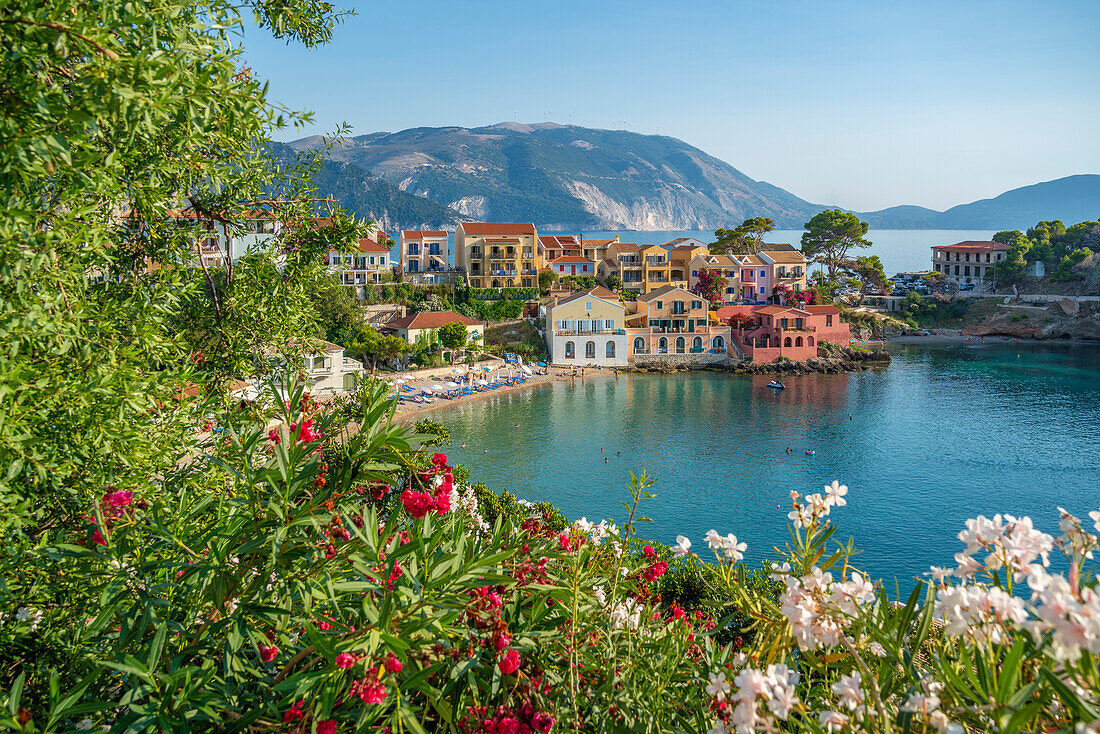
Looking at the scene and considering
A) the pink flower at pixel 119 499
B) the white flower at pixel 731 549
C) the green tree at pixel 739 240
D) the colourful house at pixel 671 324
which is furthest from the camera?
the green tree at pixel 739 240

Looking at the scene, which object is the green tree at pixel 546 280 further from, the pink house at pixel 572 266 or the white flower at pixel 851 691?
the white flower at pixel 851 691

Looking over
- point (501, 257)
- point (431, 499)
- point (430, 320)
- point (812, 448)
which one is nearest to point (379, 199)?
point (501, 257)

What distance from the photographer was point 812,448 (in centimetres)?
2625

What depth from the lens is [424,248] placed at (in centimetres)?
5069

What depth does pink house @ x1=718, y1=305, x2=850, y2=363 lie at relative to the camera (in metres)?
41.2

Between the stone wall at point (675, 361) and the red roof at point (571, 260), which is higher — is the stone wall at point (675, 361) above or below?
below

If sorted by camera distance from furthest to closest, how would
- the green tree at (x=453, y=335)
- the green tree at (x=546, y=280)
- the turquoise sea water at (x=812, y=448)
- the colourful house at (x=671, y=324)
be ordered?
the green tree at (x=546, y=280) < the colourful house at (x=671, y=324) < the green tree at (x=453, y=335) < the turquoise sea water at (x=812, y=448)

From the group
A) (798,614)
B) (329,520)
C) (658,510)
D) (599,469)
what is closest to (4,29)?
(329,520)

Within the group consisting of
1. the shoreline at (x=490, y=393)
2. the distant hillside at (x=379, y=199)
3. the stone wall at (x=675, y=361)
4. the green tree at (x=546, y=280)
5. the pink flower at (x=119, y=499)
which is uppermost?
the distant hillside at (x=379, y=199)

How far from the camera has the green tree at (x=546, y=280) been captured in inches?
1861

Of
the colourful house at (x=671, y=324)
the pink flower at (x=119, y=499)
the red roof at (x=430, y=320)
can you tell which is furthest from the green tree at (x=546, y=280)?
the pink flower at (x=119, y=499)

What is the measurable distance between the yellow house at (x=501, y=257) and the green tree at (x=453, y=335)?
9690 millimetres

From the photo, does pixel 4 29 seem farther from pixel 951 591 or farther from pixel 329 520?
pixel 951 591

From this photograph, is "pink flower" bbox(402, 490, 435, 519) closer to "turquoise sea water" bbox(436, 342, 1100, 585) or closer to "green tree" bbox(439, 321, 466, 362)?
"turquoise sea water" bbox(436, 342, 1100, 585)
